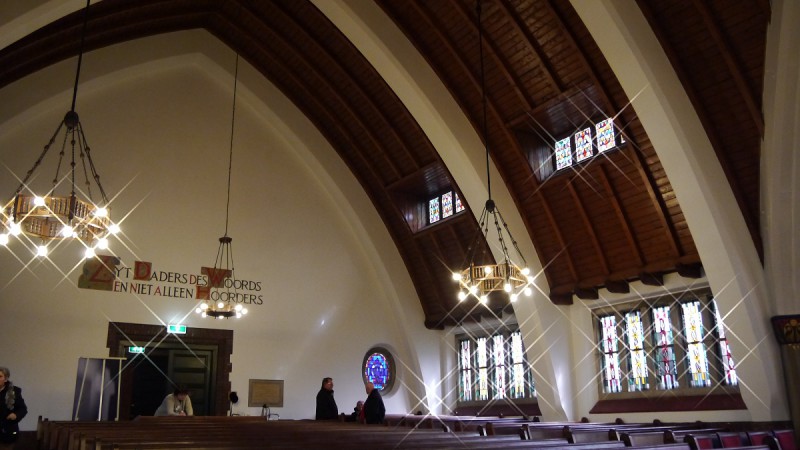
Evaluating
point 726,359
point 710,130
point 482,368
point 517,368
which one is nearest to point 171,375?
point 482,368

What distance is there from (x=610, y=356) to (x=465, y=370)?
4438 mm

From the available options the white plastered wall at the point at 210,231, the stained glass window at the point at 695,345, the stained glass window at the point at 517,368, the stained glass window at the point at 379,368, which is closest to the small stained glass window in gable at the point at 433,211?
the white plastered wall at the point at 210,231

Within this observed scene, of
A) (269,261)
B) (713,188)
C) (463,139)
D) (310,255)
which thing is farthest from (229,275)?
(713,188)

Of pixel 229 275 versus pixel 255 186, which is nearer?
pixel 229 275

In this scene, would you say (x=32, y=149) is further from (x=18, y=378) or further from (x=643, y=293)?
(x=643, y=293)

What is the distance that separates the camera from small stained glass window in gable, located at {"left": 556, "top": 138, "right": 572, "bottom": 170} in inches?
501

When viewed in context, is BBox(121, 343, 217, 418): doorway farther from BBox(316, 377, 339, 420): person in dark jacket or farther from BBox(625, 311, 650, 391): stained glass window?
BBox(625, 311, 650, 391): stained glass window

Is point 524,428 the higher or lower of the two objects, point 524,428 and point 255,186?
the lower

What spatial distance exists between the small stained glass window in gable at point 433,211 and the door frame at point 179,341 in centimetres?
548

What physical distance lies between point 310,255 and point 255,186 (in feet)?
6.92

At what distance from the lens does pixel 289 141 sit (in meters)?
16.1

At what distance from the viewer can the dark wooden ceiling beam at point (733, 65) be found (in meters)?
9.12

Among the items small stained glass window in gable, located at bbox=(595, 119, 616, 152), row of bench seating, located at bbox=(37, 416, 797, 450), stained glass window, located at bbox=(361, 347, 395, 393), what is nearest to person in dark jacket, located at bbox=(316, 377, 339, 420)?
row of bench seating, located at bbox=(37, 416, 797, 450)

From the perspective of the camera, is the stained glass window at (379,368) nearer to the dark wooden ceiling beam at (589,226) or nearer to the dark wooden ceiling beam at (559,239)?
the dark wooden ceiling beam at (559,239)
